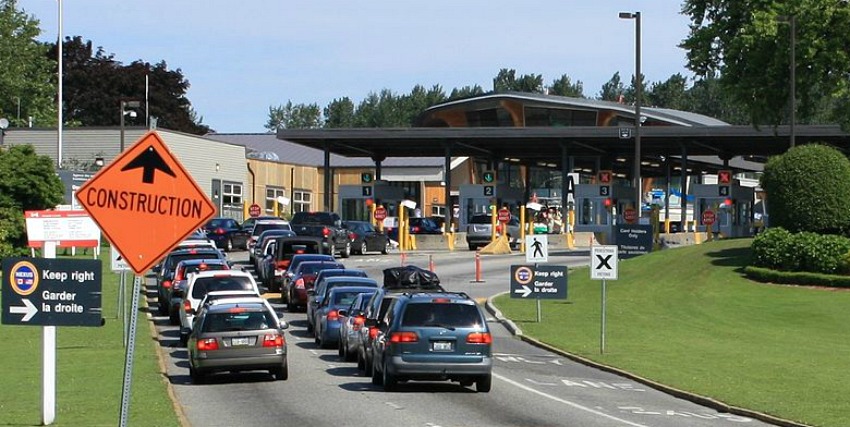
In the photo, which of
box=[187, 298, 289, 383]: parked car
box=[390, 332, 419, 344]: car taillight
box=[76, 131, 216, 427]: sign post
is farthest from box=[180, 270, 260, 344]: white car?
box=[76, 131, 216, 427]: sign post

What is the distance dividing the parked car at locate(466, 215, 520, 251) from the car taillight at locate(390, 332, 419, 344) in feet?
159

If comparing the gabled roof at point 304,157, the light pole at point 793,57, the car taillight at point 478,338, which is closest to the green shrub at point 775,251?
the light pole at point 793,57

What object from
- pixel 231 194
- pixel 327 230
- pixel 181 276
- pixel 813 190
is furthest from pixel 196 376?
pixel 231 194

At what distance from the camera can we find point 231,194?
303ft

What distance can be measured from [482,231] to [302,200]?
41.8 metres

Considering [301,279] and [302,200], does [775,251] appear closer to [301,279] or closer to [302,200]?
[301,279]

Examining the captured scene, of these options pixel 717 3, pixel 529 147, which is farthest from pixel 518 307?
pixel 529 147

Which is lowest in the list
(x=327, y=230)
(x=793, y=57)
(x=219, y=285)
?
(x=219, y=285)

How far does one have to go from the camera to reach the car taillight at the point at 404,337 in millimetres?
24609

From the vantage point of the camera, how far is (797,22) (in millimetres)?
55688

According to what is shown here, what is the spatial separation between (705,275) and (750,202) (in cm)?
2945

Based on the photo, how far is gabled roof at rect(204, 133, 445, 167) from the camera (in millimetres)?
124312

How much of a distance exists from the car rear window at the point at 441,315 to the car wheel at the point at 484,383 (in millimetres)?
956

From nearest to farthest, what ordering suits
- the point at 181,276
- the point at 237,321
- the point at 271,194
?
the point at 237,321
the point at 181,276
the point at 271,194
